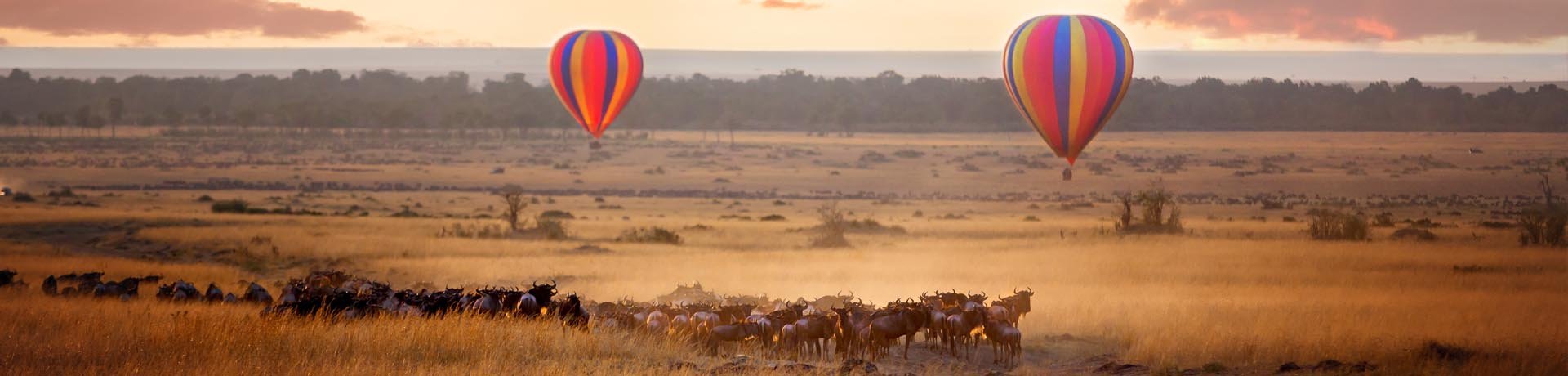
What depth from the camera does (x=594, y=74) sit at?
5316cm

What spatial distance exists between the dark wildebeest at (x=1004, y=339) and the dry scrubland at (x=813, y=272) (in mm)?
247

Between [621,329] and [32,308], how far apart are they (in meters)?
7.72

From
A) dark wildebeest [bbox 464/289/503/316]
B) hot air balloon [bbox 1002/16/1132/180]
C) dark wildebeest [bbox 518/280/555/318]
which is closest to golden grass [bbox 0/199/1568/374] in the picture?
dark wildebeest [bbox 464/289/503/316]

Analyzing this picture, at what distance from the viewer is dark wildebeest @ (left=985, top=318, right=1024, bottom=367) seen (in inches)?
610

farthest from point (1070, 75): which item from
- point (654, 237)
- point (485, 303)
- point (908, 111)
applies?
point (908, 111)

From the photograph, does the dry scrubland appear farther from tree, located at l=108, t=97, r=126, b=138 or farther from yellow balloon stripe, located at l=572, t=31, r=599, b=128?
tree, located at l=108, t=97, r=126, b=138

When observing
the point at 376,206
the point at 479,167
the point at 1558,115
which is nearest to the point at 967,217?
the point at 376,206

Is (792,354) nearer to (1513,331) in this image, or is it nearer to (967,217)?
(1513,331)

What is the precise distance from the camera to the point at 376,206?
6475cm

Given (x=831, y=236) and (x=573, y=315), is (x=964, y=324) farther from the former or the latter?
(x=831, y=236)

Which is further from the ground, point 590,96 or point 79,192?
point 590,96

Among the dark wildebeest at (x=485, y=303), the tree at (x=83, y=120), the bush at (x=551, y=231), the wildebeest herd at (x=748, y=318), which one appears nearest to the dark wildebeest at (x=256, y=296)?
the wildebeest herd at (x=748, y=318)

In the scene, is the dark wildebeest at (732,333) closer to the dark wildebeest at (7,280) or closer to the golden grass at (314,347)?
the golden grass at (314,347)

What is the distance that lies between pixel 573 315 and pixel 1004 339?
4.96m
